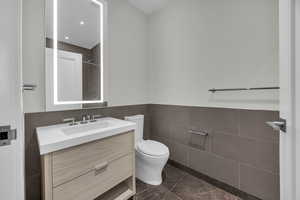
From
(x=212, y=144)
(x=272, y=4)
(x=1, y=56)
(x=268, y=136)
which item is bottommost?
(x=212, y=144)

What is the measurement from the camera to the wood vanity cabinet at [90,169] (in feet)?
3.14

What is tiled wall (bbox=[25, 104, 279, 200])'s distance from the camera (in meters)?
1.30

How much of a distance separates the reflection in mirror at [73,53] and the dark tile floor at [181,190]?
4.10ft

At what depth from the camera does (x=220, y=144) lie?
1.66 metres

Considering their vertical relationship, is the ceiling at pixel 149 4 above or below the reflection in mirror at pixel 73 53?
above

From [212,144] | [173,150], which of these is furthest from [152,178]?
[212,144]

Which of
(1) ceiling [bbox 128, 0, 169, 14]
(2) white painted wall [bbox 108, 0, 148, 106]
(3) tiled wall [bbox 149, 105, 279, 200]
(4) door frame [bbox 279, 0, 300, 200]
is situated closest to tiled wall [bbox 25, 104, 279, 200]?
(3) tiled wall [bbox 149, 105, 279, 200]

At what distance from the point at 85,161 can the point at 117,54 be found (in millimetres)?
1460

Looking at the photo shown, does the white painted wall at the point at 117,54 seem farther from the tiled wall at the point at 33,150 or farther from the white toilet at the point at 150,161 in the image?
the white toilet at the point at 150,161

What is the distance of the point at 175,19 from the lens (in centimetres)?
209

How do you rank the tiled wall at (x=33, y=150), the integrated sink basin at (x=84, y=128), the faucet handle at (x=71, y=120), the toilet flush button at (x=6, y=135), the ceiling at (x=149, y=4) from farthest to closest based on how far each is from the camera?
the ceiling at (x=149, y=4), the faucet handle at (x=71, y=120), the integrated sink basin at (x=84, y=128), the tiled wall at (x=33, y=150), the toilet flush button at (x=6, y=135)

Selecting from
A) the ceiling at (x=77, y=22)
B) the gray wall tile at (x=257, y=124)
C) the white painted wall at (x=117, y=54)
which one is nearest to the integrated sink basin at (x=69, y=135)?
the white painted wall at (x=117, y=54)

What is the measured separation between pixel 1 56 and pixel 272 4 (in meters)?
1.95

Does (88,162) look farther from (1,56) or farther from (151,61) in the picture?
(151,61)
